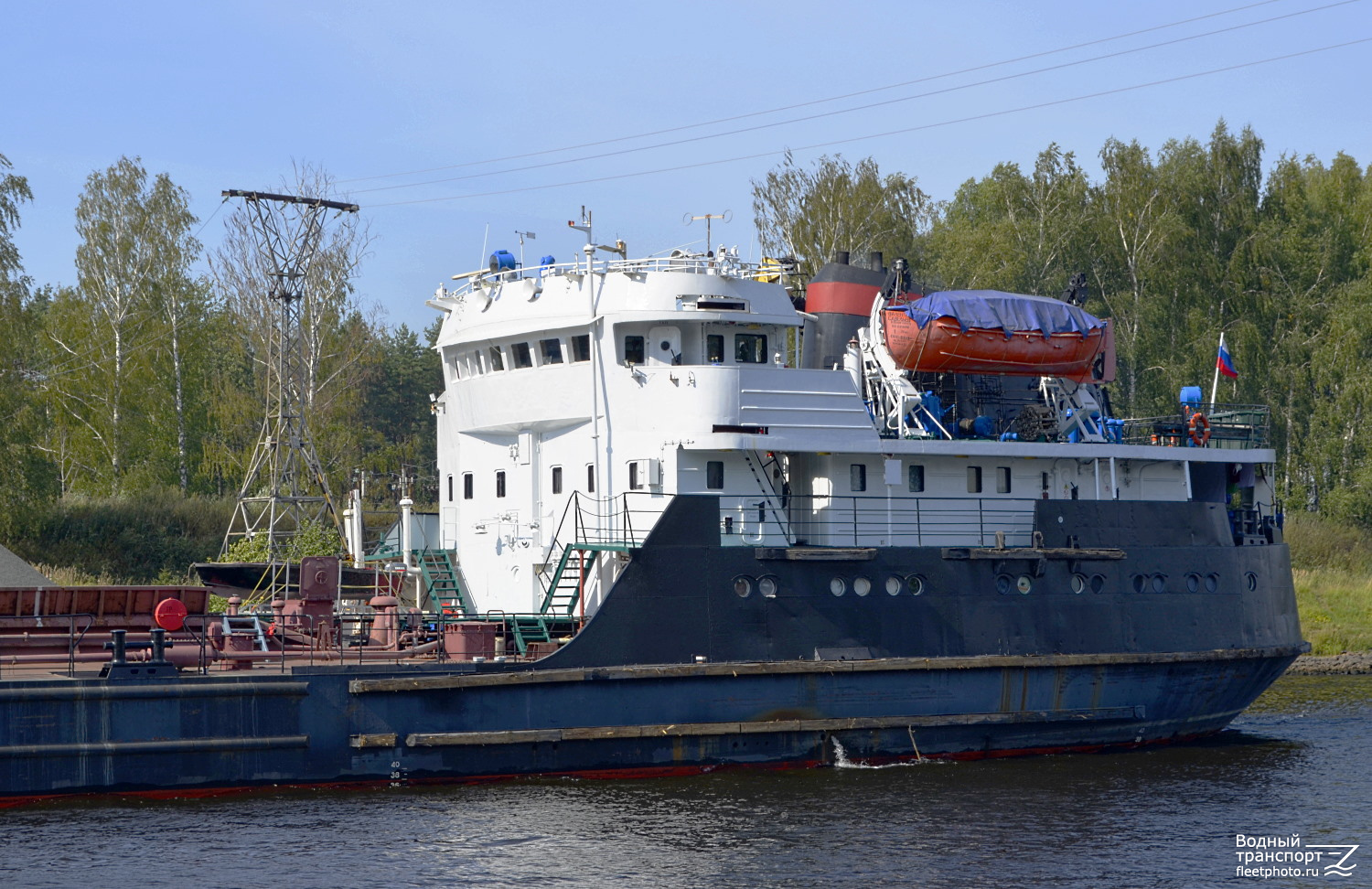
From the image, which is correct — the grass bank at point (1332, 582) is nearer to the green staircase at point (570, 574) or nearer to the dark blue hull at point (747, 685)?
the dark blue hull at point (747, 685)

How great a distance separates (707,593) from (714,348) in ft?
10.6

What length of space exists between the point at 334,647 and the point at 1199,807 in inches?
408

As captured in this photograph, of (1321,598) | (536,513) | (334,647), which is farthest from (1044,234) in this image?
(334,647)

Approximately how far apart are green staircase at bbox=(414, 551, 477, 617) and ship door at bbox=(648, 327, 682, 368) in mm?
4206

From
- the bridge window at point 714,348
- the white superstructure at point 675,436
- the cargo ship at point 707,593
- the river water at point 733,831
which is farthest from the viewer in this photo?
the bridge window at point 714,348

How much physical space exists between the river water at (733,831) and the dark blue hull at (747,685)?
0.39 m

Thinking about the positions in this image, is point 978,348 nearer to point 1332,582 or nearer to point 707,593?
point 707,593

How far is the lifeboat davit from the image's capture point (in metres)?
18.5

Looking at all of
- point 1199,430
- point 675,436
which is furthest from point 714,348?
point 1199,430

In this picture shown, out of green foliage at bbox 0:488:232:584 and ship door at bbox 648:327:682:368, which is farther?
green foliage at bbox 0:488:232:584

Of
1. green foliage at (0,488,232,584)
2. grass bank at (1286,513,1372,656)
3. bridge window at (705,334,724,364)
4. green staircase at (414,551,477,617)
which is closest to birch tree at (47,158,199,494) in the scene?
green foliage at (0,488,232,584)

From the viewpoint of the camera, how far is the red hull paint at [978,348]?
18.5 m

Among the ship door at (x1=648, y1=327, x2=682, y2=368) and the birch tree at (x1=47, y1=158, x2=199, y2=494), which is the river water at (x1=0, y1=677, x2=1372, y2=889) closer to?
the ship door at (x1=648, y1=327, x2=682, y2=368)

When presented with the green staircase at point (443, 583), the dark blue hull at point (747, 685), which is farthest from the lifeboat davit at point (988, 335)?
the green staircase at point (443, 583)
